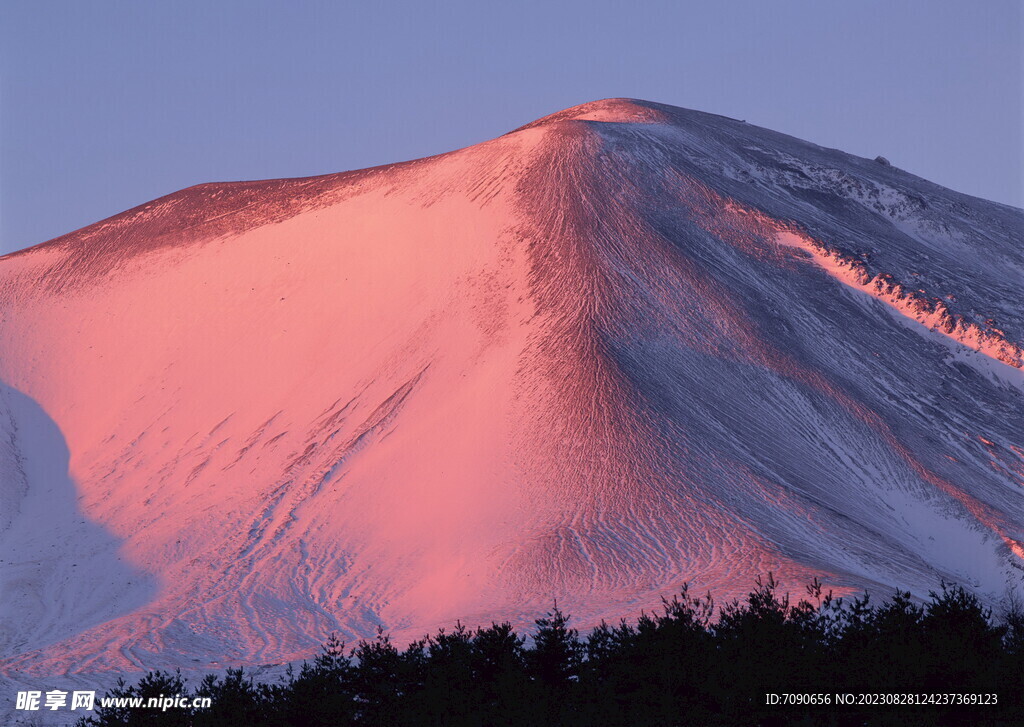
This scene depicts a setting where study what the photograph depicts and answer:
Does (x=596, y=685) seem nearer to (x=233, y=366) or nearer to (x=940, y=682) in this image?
(x=940, y=682)

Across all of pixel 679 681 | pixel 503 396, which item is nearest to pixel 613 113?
pixel 503 396

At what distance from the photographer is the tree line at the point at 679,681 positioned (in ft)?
49.8

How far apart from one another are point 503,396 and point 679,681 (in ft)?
78.0

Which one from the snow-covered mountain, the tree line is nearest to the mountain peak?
the snow-covered mountain

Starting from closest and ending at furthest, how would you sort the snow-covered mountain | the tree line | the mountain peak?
1. the tree line
2. the snow-covered mountain
3. the mountain peak

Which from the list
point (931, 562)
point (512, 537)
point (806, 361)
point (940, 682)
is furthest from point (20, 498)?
point (940, 682)

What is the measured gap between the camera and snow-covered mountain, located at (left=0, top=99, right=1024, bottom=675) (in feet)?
107

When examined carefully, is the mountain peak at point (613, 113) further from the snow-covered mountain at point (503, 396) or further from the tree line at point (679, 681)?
the tree line at point (679, 681)

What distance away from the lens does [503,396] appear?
39.8 meters

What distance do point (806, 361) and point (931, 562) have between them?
34.7ft

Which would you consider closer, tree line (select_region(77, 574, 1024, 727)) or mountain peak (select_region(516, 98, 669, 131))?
tree line (select_region(77, 574, 1024, 727))

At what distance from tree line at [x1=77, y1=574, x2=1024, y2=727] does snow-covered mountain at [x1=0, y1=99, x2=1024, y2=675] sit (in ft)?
29.5

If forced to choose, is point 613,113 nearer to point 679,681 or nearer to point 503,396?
point 503,396

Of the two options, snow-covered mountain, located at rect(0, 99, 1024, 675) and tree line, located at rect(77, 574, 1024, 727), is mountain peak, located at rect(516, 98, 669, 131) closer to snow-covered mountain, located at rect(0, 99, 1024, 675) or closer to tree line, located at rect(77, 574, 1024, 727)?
snow-covered mountain, located at rect(0, 99, 1024, 675)
